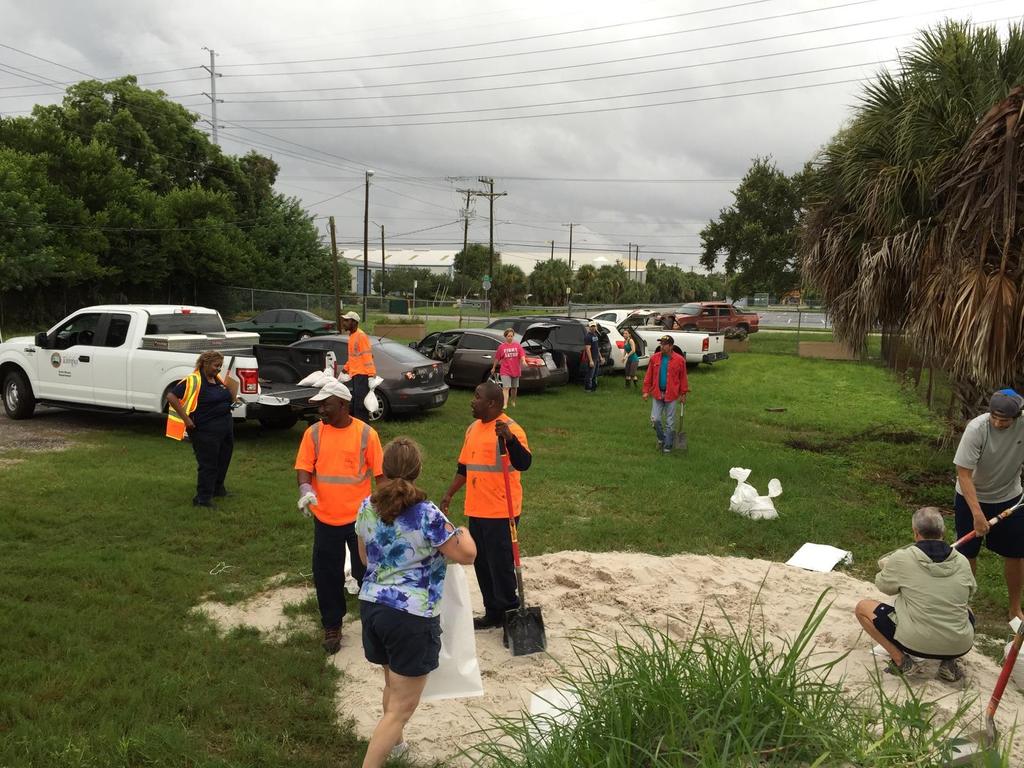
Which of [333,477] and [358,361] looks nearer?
[333,477]

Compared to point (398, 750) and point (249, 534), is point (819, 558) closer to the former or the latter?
point (398, 750)

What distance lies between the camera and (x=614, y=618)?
222 inches

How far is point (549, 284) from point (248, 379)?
70478 millimetres

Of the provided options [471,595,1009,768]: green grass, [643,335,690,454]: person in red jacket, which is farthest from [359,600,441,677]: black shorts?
[643,335,690,454]: person in red jacket

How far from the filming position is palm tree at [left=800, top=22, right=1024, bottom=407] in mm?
7609

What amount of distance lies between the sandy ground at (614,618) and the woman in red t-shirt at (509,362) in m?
8.28

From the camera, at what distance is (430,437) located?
476 inches

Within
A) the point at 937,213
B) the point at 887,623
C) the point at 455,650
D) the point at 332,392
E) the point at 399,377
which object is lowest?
the point at 887,623

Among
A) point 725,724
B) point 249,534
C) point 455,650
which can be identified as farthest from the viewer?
point 249,534

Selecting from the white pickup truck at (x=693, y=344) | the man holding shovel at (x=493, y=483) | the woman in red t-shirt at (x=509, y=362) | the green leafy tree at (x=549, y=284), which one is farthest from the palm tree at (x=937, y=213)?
the green leafy tree at (x=549, y=284)

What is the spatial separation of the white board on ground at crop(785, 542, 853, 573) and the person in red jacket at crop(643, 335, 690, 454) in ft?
13.4

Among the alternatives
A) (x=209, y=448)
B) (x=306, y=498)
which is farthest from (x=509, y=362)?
(x=306, y=498)

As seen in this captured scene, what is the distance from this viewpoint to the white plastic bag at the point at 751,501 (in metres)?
8.23

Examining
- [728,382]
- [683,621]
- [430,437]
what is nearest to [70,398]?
[430,437]
